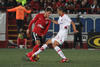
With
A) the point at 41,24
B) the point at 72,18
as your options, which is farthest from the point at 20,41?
the point at 41,24

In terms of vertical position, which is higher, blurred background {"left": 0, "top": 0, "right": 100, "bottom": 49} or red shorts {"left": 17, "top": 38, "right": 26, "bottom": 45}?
blurred background {"left": 0, "top": 0, "right": 100, "bottom": 49}

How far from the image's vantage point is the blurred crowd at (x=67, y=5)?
22.8 metres

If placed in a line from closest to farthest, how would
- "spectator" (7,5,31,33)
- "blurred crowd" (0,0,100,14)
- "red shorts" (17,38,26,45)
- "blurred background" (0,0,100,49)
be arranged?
1. "red shorts" (17,38,26,45)
2. "spectator" (7,5,31,33)
3. "blurred background" (0,0,100,49)
4. "blurred crowd" (0,0,100,14)

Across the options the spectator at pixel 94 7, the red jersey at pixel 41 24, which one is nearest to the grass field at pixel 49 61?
the red jersey at pixel 41 24

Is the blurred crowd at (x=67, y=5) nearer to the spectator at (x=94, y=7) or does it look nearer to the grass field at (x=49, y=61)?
the spectator at (x=94, y=7)

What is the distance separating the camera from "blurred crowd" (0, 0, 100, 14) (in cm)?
2275

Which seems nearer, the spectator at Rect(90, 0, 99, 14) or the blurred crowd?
the blurred crowd

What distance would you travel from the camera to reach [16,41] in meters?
22.4

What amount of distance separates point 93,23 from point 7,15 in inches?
217

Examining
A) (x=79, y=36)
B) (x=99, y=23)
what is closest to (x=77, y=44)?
(x=79, y=36)

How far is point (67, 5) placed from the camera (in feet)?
74.6

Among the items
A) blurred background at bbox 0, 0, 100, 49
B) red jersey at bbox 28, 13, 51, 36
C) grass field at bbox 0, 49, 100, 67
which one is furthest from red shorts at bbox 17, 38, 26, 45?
red jersey at bbox 28, 13, 51, 36

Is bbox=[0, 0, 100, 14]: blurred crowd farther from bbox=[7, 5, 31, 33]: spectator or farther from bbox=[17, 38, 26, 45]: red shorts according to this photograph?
bbox=[17, 38, 26, 45]: red shorts

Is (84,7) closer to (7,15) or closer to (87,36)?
(87,36)
